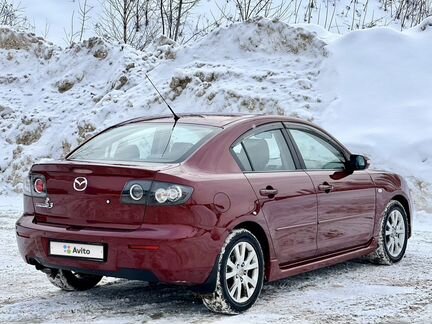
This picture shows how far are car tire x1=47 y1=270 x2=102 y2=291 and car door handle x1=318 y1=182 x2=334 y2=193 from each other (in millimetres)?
1965

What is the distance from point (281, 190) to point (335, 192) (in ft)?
2.64

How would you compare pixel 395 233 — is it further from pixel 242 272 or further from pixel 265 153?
pixel 242 272

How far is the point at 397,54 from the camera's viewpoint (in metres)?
13.7

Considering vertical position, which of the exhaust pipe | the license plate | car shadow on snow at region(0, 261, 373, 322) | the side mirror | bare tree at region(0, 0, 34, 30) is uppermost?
bare tree at region(0, 0, 34, 30)

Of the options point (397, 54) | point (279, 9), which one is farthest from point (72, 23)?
point (397, 54)

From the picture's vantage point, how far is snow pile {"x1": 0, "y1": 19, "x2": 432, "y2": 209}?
1207cm

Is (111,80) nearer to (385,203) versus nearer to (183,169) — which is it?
(385,203)

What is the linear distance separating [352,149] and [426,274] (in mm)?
4928

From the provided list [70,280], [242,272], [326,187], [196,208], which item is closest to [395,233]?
[326,187]

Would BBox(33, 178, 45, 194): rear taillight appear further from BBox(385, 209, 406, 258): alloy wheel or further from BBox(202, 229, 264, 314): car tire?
BBox(385, 209, 406, 258): alloy wheel

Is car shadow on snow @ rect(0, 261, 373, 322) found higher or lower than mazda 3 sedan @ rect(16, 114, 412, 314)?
lower

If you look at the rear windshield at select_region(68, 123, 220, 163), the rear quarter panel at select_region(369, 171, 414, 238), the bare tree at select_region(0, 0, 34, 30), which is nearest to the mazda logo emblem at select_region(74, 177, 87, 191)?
the rear windshield at select_region(68, 123, 220, 163)

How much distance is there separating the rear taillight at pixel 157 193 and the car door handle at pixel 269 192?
73 cm

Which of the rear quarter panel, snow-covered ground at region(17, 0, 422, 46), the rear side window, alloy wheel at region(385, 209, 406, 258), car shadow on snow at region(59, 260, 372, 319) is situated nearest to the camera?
car shadow on snow at region(59, 260, 372, 319)
